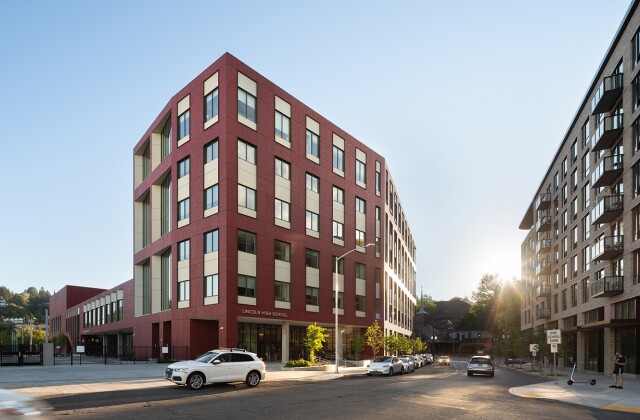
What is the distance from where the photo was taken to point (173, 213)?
5091 cm

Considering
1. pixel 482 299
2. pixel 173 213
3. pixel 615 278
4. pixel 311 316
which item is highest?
pixel 173 213

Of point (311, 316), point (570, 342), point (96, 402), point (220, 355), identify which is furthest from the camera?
point (570, 342)

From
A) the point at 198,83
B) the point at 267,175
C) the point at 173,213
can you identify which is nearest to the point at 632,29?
the point at 267,175

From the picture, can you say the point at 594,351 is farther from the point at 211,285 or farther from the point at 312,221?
the point at 211,285

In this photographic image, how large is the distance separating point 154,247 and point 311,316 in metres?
17.2

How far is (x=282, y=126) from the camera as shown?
168ft

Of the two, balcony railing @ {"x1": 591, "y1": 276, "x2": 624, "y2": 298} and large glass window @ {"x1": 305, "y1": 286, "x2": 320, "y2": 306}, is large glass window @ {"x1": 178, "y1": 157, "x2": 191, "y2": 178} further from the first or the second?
balcony railing @ {"x1": 591, "y1": 276, "x2": 624, "y2": 298}

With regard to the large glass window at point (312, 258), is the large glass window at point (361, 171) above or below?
above

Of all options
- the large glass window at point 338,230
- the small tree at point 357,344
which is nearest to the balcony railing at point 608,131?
the large glass window at point 338,230

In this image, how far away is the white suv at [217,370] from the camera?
23.6m

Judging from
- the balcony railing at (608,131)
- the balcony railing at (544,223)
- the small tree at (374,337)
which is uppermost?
the balcony railing at (608,131)

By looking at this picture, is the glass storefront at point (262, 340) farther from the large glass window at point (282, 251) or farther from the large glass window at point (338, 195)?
the large glass window at point (338, 195)

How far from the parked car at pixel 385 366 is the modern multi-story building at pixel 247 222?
8783 mm

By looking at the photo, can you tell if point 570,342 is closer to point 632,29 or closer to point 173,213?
point 632,29
